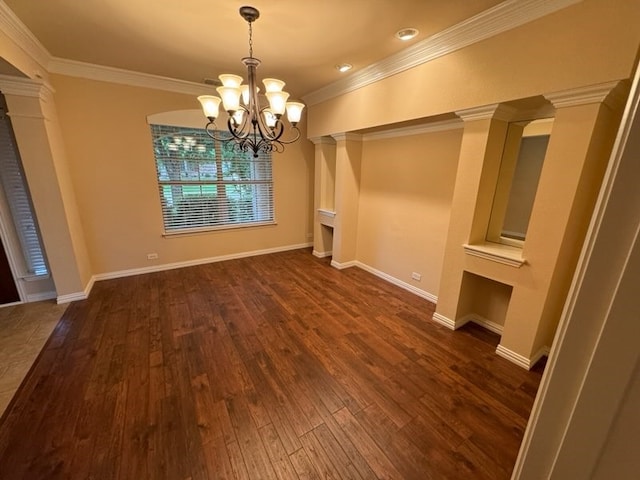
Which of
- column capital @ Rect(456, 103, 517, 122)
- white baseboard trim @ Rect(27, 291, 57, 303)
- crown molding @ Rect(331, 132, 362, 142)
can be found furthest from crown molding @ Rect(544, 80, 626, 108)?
white baseboard trim @ Rect(27, 291, 57, 303)

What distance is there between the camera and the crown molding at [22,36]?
2069 mm

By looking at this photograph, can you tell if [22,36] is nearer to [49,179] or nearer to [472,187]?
[49,179]

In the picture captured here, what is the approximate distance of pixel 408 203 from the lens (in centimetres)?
351

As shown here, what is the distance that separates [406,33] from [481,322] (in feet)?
9.57

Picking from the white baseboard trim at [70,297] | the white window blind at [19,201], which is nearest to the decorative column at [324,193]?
the white baseboard trim at [70,297]

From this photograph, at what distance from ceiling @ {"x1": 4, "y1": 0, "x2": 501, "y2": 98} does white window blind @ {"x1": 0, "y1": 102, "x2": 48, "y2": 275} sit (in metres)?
1.07

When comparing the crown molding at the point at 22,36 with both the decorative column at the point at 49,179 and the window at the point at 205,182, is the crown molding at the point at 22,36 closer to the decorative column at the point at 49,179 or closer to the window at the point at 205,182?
the decorative column at the point at 49,179

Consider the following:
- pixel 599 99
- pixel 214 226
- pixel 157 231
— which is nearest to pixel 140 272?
pixel 157 231

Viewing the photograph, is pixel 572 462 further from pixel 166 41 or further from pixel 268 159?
pixel 268 159

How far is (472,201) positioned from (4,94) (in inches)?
179

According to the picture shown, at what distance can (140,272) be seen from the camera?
3.96 m

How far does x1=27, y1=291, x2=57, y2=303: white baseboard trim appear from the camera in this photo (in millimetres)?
3094

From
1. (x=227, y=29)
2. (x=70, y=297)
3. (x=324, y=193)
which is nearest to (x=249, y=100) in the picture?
(x=227, y=29)

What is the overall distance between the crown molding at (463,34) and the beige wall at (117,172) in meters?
2.73
